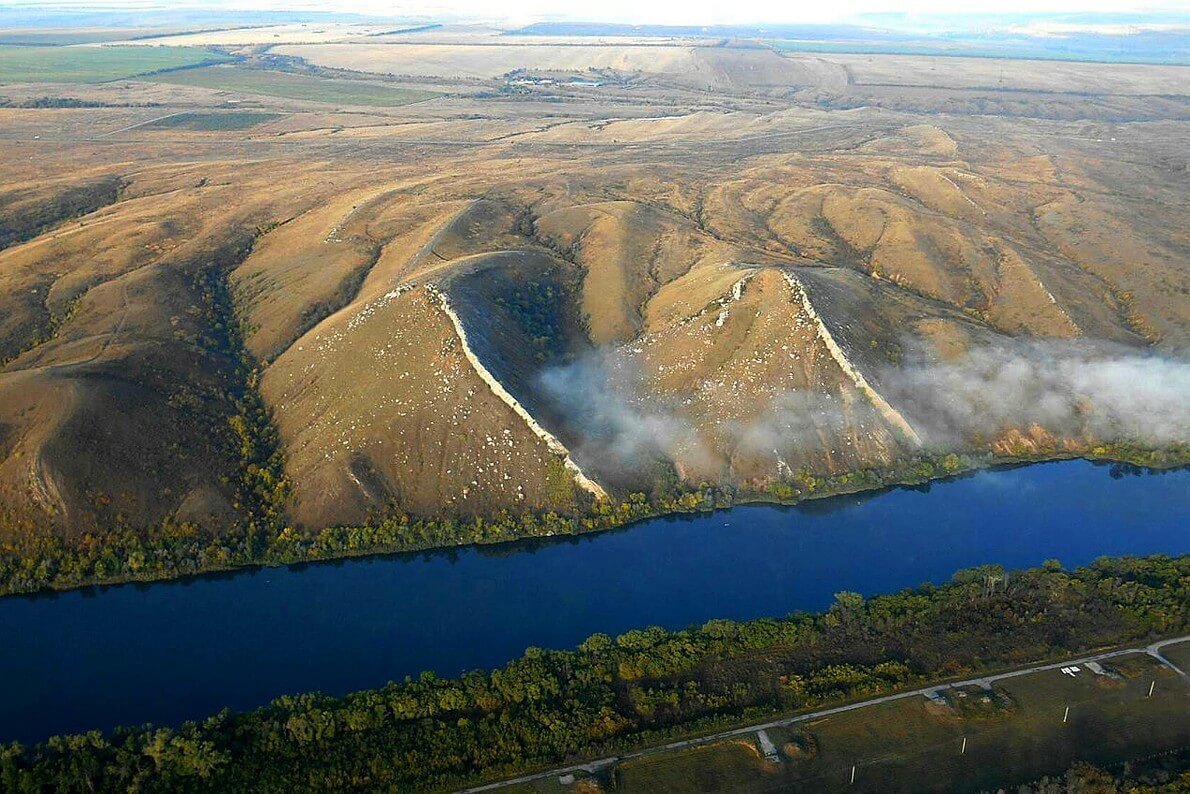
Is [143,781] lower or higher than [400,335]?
lower

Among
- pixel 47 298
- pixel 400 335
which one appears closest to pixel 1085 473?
pixel 400 335

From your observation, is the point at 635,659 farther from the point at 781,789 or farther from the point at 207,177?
the point at 207,177

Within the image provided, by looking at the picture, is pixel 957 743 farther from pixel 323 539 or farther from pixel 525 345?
pixel 525 345

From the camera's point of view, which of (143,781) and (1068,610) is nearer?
(143,781)

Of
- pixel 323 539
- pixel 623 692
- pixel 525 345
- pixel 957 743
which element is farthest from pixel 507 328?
pixel 957 743

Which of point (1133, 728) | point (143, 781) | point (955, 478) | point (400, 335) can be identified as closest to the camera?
point (143, 781)

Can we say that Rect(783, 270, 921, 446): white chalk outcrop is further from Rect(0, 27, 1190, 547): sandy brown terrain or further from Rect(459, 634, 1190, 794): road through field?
Rect(459, 634, 1190, 794): road through field
